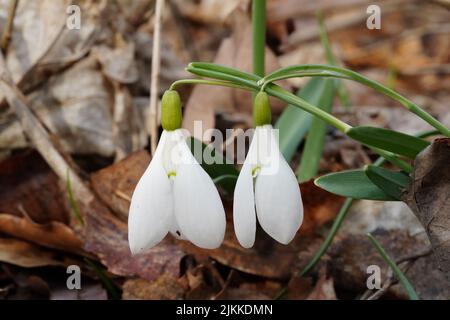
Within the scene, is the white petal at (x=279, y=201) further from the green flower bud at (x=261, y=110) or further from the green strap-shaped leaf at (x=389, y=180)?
the green strap-shaped leaf at (x=389, y=180)

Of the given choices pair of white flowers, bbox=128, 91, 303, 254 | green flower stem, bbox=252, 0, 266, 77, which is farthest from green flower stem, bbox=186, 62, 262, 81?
green flower stem, bbox=252, 0, 266, 77

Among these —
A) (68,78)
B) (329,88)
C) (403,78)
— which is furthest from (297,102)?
(403,78)

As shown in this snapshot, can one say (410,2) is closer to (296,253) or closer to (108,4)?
(108,4)

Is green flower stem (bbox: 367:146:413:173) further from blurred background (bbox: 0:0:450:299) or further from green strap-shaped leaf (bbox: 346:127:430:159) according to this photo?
blurred background (bbox: 0:0:450:299)

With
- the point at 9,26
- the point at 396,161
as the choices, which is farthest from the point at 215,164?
the point at 9,26

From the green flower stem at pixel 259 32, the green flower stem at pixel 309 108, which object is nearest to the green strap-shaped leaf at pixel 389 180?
the green flower stem at pixel 309 108
